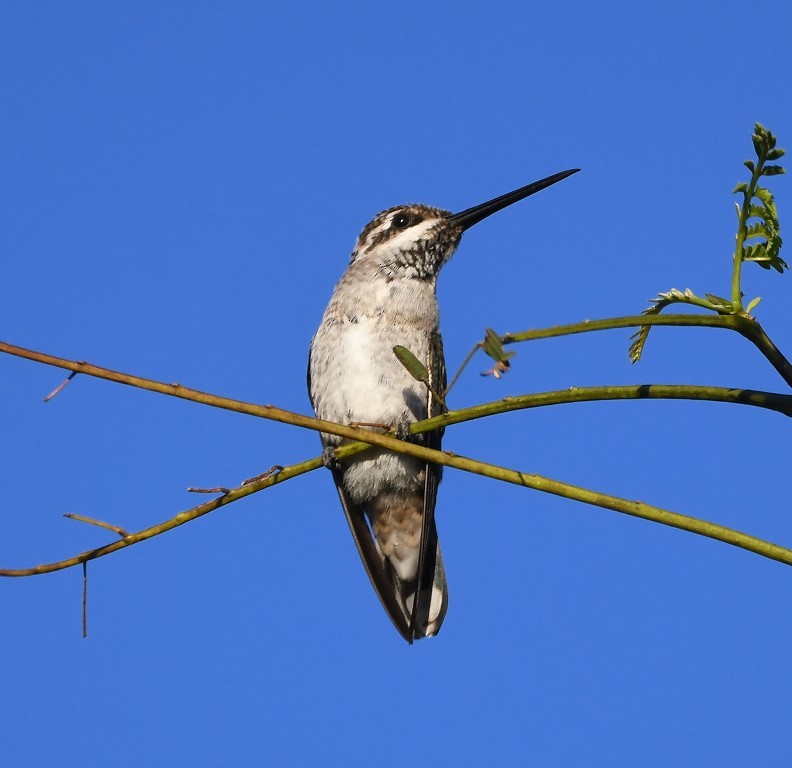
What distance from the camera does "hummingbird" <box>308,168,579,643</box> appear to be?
20.3 feet

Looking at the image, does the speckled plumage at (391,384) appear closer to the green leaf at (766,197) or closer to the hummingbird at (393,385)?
the hummingbird at (393,385)

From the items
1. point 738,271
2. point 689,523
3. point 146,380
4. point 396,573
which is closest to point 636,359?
point 738,271

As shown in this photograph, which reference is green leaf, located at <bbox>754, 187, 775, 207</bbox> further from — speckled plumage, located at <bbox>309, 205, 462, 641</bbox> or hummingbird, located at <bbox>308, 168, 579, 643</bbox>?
speckled plumage, located at <bbox>309, 205, 462, 641</bbox>

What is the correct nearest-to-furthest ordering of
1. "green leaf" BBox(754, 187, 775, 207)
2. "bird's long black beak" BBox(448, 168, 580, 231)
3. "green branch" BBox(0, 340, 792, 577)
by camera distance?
"green branch" BBox(0, 340, 792, 577), "green leaf" BBox(754, 187, 775, 207), "bird's long black beak" BBox(448, 168, 580, 231)

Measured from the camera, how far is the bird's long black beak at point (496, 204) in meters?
5.61

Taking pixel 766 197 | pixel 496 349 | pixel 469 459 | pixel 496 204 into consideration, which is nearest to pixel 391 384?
pixel 496 204

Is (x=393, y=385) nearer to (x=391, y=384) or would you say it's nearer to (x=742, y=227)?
(x=391, y=384)

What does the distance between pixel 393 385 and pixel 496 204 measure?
138cm

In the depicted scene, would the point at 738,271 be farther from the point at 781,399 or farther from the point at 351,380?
the point at 351,380

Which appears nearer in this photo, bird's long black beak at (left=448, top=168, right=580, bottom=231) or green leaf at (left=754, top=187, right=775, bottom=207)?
green leaf at (left=754, top=187, right=775, bottom=207)

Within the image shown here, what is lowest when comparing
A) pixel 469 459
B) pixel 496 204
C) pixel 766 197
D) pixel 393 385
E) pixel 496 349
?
pixel 469 459

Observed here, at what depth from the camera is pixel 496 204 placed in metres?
6.45

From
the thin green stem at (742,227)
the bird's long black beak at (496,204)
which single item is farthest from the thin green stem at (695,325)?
the bird's long black beak at (496,204)

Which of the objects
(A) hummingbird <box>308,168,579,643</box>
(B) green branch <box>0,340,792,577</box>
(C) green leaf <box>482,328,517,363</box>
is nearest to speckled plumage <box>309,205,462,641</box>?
(A) hummingbird <box>308,168,579,643</box>
